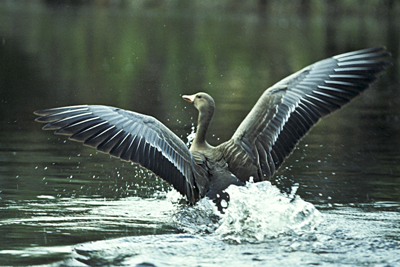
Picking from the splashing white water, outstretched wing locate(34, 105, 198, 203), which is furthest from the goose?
the splashing white water

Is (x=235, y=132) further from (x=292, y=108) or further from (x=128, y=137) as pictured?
(x=128, y=137)

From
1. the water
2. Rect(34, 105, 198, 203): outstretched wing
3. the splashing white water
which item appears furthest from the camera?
Rect(34, 105, 198, 203): outstretched wing

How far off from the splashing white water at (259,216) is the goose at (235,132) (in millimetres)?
292

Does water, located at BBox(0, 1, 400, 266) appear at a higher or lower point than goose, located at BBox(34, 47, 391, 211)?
lower

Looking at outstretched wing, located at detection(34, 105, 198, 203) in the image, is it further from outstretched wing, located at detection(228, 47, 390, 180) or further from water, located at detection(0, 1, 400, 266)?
outstretched wing, located at detection(228, 47, 390, 180)

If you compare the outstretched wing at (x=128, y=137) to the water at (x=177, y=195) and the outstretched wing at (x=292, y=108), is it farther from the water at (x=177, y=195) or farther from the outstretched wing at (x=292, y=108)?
the outstretched wing at (x=292, y=108)

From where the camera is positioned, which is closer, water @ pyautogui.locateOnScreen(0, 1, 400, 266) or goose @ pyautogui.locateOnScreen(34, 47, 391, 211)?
water @ pyautogui.locateOnScreen(0, 1, 400, 266)

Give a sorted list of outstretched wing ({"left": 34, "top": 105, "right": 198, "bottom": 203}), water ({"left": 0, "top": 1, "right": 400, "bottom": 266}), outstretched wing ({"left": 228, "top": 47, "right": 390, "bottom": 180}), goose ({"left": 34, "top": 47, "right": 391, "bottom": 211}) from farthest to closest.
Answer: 1. outstretched wing ({"left": 228, "top": 47, "right": 390, "bottom": 180})
2. goose ({"left": 34, "top": 47, "right": 391, "bottom": 211})
3. outstretched wing ({"left": 34, "top": 105, "right": 198, "bottom": 203})
4. water ({"left": 0, "top": 1, "right": 400, "bottom": 266})

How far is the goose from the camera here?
6941mm

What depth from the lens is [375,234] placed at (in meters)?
6.69

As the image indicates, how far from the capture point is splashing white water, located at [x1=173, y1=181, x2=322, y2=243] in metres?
6.70

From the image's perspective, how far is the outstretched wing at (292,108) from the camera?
25.2 feet

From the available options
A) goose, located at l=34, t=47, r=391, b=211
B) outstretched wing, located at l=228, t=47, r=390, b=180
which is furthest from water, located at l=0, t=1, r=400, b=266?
outstretched wing, located at l=228, t=47, r=390, b=180

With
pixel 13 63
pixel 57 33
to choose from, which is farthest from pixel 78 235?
pixel 57 33
